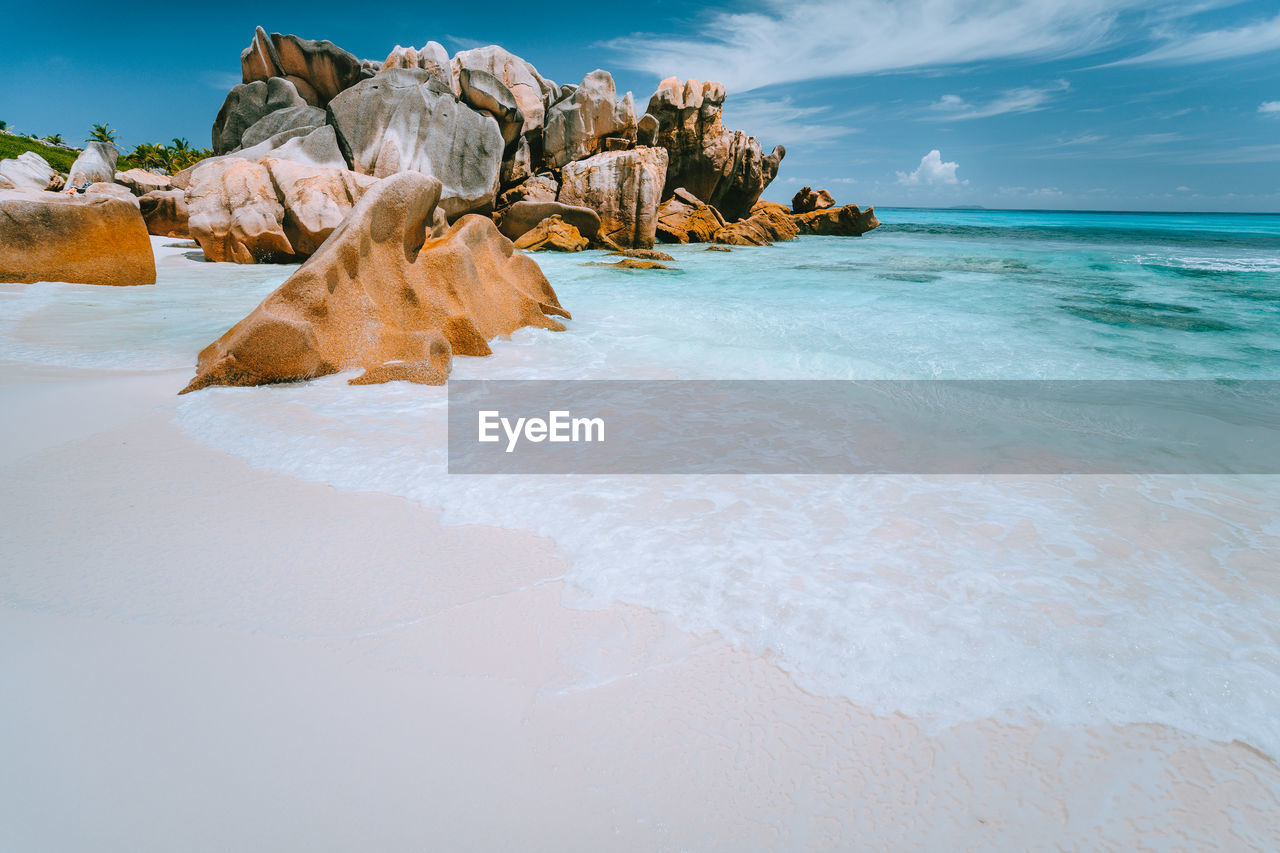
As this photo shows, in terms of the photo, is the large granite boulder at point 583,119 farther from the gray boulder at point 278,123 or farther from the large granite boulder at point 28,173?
the large granite boulder at point 28,173

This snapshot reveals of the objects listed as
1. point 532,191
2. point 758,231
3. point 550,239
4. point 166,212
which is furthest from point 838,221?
point 166,212

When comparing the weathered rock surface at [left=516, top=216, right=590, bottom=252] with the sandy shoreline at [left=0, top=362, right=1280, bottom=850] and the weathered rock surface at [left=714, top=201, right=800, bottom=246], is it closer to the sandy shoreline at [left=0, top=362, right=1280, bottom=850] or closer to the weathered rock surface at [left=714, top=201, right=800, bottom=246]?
the weathered rock surface at [left=714, top=201, right=800, bottom=246]

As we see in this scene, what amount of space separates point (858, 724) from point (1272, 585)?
81.3 inches

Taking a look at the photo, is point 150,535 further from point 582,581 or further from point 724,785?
point 724,785

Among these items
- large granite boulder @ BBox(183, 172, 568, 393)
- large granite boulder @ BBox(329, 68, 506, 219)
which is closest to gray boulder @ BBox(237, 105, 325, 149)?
large granite boulder @ BBox(329, 68, 506, 219)

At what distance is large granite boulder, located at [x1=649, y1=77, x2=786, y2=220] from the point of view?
29016 millimetres

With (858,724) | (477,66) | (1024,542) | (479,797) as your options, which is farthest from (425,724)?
(477,66)

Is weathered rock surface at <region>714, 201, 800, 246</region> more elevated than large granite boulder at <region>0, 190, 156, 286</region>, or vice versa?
weathered rock surface at <region>714, 201, 800, 246</region>

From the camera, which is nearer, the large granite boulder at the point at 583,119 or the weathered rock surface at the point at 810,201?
the large granite boulder at the point at 583,119

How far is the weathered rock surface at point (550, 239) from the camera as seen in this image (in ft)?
68.1

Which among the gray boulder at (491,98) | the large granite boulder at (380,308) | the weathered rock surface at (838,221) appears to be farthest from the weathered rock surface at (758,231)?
the large granite boulder at (380,308)

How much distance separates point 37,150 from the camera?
49031 mm

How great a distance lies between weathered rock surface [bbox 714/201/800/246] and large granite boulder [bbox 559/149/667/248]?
530cm

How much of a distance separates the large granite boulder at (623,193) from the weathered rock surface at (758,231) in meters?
5.30
